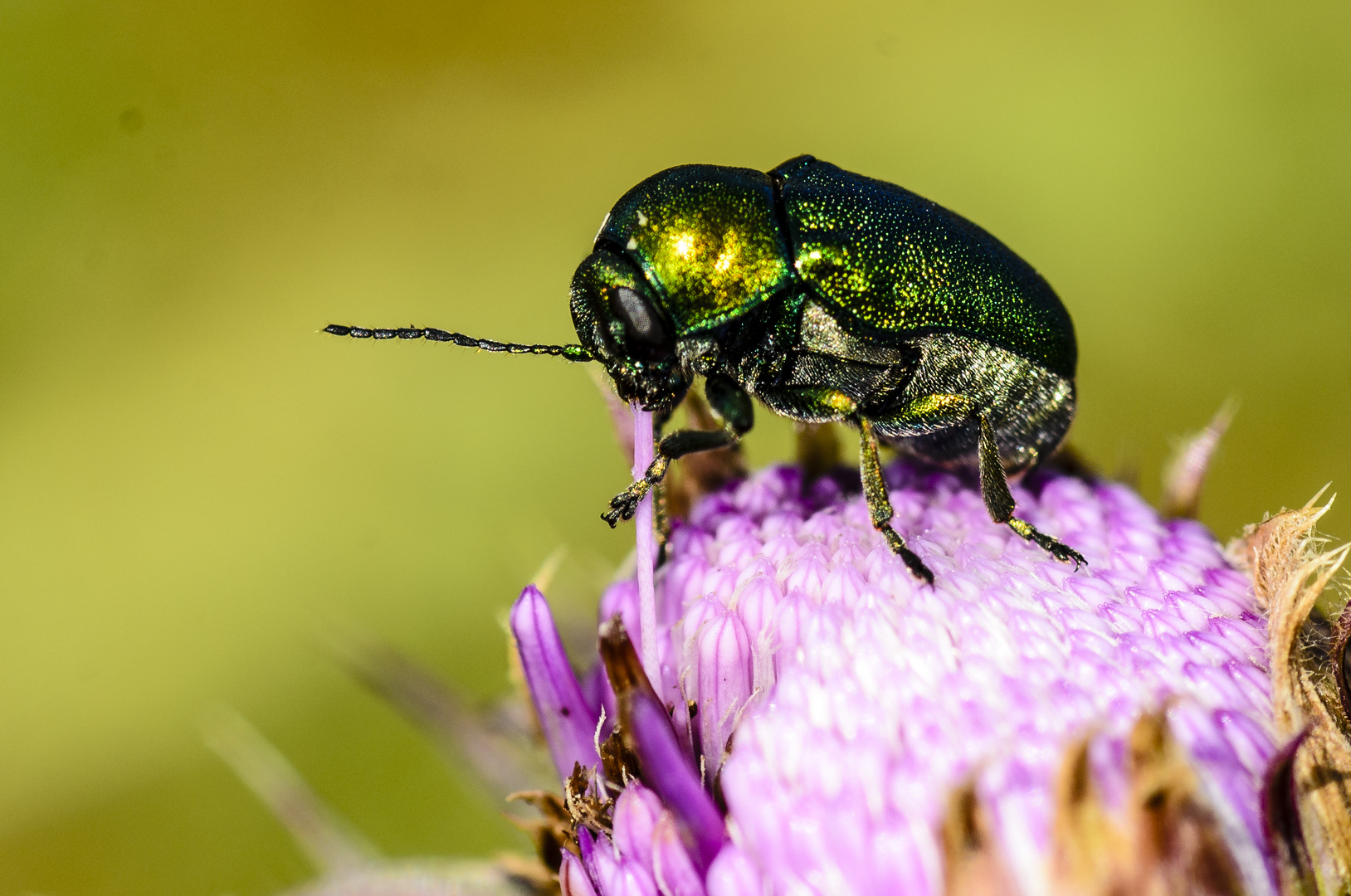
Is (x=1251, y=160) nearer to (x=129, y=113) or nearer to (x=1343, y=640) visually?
(x=1343, y=640)

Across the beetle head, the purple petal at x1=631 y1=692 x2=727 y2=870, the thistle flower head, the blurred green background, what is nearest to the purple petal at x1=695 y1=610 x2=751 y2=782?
the thistle flower head

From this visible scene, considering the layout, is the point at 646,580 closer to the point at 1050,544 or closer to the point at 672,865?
the point at 672,865

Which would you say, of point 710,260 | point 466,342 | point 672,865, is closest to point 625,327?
point 710,260

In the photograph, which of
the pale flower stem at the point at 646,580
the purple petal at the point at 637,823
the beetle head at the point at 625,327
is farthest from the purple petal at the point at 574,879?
the beetle head at the point at 625,327

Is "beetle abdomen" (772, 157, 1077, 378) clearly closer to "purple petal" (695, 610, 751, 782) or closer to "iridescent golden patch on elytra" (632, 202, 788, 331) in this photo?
"iridescent golden patch on elytra" (632, 202, 788, 331)

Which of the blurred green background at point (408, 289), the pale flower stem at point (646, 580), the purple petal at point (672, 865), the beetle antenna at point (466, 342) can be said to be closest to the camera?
the purple petal at point (672, 865)

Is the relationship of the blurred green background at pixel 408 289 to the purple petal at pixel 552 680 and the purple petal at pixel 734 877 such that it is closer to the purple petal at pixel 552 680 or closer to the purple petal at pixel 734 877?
the purple petal at pixel 552 680

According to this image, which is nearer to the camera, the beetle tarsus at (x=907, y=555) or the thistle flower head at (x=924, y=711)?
the thistle flower head at (x=924, y=711)
